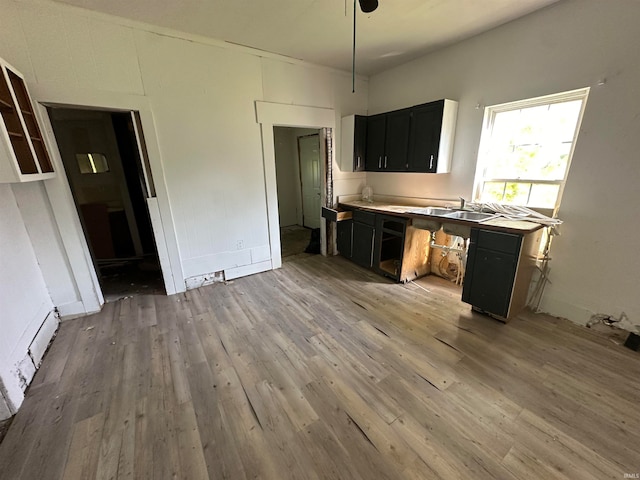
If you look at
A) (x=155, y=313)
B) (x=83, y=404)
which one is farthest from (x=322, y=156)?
(x=83, y=404)

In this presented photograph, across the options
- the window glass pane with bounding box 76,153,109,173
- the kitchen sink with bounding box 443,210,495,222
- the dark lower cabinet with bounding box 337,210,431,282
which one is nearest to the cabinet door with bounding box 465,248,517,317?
the kitchen sink with bounding box 443,210,495,222

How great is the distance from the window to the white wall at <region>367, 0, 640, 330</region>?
0.11 metres

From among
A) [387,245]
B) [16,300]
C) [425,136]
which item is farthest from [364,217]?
[16,300]

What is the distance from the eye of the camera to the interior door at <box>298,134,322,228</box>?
17.3 ft

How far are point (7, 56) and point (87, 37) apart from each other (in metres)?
0.59

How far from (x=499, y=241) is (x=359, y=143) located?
7.75 feet

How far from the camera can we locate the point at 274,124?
334cm

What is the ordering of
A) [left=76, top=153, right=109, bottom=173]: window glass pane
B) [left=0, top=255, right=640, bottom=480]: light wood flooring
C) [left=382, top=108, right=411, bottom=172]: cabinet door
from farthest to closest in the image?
[left=76, top=153, right=109, bottom=173]: window glass pane, [left=382, top=108, right=411, bottom=172]: cabinet door, [left=0, top=255, right=640, bottom=480]: light wood flooring

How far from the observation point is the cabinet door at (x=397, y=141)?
327 cm

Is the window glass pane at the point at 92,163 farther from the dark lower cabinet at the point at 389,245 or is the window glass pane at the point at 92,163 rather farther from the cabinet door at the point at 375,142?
the dark lower cabinet at the point at 389,245

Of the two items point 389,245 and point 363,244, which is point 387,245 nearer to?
point 389,245

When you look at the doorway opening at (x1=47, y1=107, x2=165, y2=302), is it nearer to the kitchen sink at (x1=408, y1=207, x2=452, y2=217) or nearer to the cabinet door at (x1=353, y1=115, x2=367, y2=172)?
the cabinet door at (x1=353, y1=115, x2=367, y2=172)

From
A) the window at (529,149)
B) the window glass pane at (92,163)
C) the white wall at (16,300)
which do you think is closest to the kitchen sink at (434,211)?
the window at (529,149)

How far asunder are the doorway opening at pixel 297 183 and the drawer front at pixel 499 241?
3.07m
